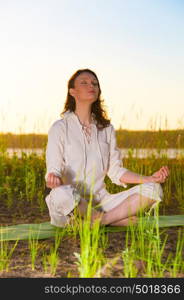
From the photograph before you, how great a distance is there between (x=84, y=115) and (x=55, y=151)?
379 mm

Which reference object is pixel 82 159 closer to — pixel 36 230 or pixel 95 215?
pixel 95 215

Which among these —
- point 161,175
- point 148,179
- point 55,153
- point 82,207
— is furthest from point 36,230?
point 161,175

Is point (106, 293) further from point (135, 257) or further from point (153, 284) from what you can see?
point (135, 257)

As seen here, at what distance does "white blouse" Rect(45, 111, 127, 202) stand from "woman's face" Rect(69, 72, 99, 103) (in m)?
0.18

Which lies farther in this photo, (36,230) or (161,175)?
(36,230)

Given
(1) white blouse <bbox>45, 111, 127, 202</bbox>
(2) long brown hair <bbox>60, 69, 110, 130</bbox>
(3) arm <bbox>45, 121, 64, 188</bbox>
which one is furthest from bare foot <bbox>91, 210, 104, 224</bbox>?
(2) long brown hair <bbox>60, 69, 110, 130</bbox>

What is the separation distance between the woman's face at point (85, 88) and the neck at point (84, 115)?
0.10 meters

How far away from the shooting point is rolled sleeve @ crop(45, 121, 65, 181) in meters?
3.68

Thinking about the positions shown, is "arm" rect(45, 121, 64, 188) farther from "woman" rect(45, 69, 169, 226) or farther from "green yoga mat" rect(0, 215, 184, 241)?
"green yoga mat" rect(0, 215, 184, 241)

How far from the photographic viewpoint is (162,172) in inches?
137

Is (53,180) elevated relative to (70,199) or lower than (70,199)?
elevated

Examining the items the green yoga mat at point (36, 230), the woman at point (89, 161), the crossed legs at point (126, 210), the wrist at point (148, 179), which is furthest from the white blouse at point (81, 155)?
the green yoga mat at point (36, 230)

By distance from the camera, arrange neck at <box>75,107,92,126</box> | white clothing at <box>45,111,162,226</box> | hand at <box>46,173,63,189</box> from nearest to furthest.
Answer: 1. hand at <box>46,173,63,189</box>
2. white clothing at <box>45,111,162,226</box>
3. neck at <box>75,107,92,126</box>

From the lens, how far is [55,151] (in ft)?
12.4
